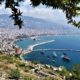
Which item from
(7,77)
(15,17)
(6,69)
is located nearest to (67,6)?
(15,17)

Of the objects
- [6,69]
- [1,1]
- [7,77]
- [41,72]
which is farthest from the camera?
[41,72]

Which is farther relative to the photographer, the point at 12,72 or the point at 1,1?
the point at 12,72

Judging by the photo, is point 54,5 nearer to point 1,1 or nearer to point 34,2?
point 34,2

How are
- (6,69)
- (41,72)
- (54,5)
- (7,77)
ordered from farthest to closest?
(41,72) → (6,69) → (7,77) → (54,5)

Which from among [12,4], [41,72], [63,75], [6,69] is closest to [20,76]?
[6,69]

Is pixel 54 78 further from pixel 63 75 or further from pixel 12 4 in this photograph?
pixel 12 4

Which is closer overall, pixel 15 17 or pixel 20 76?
pixel 15 17

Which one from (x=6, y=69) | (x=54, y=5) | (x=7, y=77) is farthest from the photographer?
(x=6, y=69)

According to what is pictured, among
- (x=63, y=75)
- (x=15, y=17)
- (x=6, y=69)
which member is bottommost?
(x=63, y=75)

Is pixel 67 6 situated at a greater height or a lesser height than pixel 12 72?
greater
